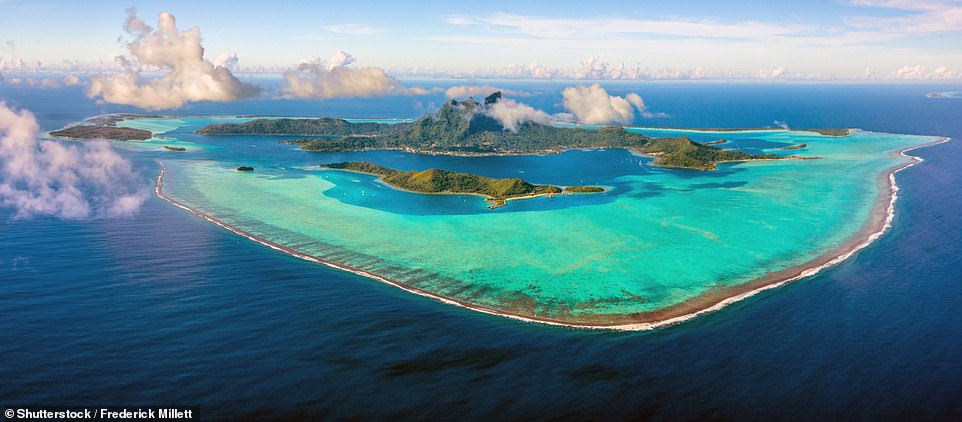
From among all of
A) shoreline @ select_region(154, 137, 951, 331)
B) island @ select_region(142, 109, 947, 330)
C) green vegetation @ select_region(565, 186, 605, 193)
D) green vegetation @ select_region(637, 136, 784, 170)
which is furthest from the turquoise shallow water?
green vegetation @ select_region(637, 136, 784, 170)

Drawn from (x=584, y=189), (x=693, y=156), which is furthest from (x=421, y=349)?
(x=693, y=156)

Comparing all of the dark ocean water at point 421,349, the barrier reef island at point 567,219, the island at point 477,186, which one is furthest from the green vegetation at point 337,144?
the dark ocean water at point 421,349

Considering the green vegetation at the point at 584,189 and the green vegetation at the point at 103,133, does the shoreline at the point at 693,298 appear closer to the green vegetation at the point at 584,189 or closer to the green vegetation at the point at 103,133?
the green vegetation at the point at 584,189

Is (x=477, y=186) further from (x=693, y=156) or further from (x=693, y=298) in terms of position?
(x=693, y=156)

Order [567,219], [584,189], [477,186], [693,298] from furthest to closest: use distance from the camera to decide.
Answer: [584,189]
[477,186]
[567,219]
[693,298]

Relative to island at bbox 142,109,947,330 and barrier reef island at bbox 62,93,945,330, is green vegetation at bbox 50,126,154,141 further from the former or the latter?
island at bbox 142,109,947,330
